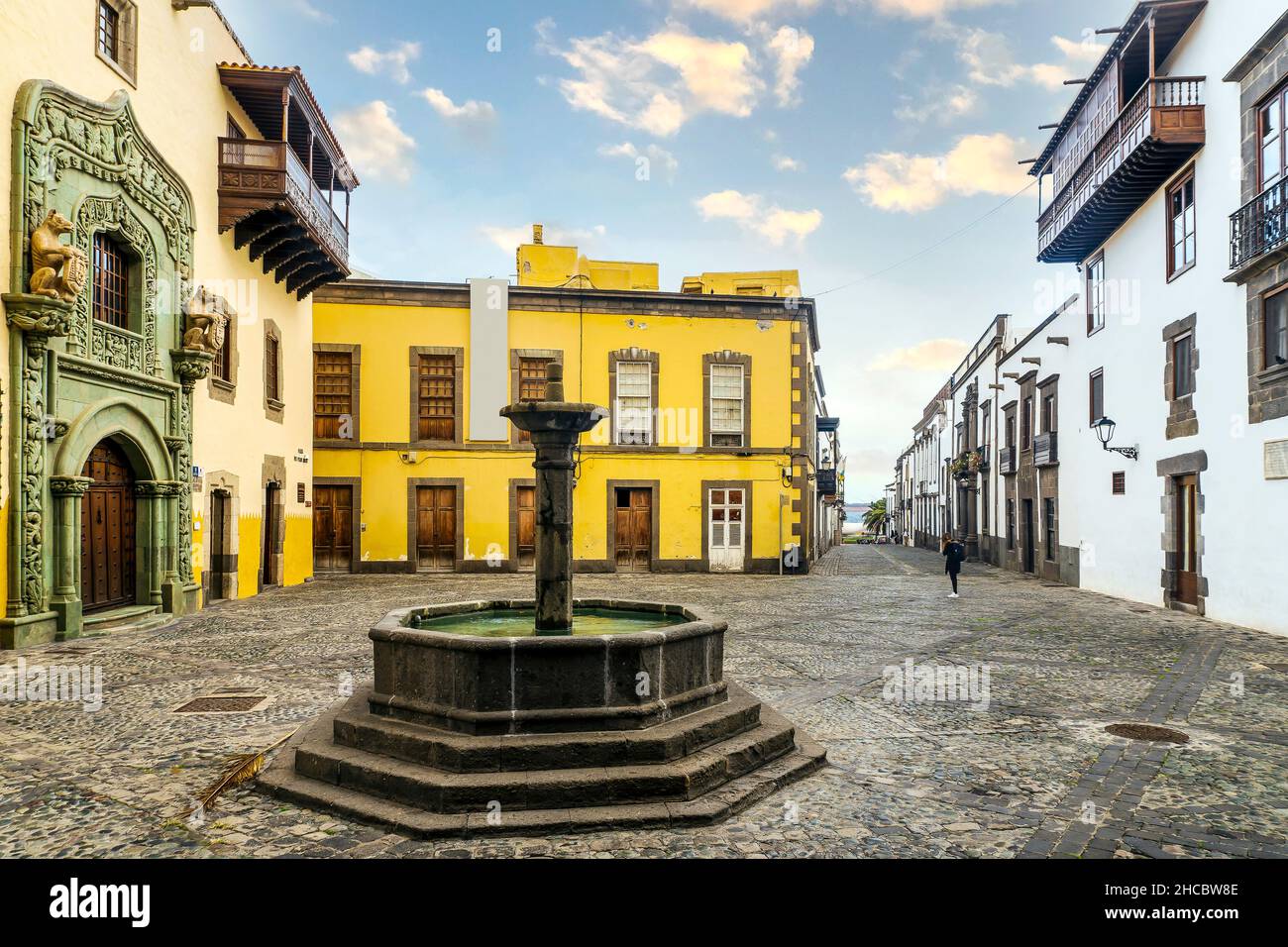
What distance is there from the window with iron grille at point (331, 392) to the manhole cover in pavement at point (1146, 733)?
65.9 feet

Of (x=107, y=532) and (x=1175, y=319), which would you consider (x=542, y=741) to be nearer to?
(x=107, y=532)

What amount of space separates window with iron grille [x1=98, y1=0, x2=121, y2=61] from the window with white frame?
50.7 ft

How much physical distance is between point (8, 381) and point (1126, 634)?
604 inches

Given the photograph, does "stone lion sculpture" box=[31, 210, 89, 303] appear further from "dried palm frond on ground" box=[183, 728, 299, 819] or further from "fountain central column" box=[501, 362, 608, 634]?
"fountain central column" box=[501, 362, 608, 634]

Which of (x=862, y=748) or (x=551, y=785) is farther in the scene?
(x=862, y=748)

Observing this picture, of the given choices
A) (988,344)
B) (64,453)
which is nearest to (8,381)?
(64,453)

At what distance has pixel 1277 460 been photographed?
11.8 meters

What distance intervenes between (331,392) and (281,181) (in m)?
8.51

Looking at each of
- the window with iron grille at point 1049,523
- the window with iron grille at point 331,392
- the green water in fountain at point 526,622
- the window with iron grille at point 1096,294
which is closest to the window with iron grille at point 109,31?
the green water in fountain at point 526,622

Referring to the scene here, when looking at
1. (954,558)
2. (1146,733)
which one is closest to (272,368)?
(954,558)

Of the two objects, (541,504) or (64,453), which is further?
(64,453)
